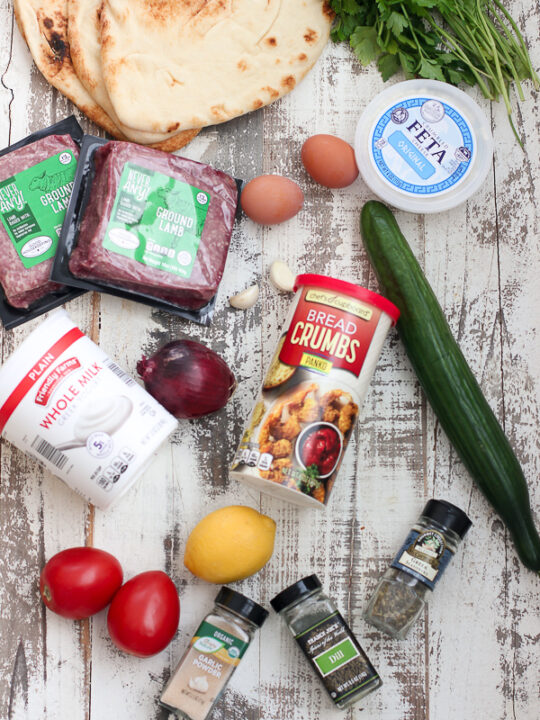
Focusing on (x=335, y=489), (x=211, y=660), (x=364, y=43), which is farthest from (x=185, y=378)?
(x=364, y=43)

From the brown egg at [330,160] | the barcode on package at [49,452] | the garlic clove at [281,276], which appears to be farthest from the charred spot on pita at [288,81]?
the barcode on package at [49,452]

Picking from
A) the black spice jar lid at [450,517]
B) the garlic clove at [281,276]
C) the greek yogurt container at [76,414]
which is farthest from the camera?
the garlic clove at [281,276]

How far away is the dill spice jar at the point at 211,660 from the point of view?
111 cm

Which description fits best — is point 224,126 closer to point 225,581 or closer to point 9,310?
point 9,310

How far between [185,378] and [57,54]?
0.69 metres

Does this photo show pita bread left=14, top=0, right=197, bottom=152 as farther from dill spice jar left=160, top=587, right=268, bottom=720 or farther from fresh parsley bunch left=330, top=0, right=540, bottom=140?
dill spice jar left=160, top=587, right=268, bottom=720

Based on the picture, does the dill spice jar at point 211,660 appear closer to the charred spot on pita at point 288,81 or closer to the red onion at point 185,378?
the red onion at point 185,378

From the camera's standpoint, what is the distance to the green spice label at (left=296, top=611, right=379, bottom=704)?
112cm

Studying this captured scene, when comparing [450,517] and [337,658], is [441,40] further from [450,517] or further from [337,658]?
[337,658]

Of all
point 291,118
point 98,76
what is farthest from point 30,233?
point 291,118

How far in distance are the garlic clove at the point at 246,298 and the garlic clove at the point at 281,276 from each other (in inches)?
1.6

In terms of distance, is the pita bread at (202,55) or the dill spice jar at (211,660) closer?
the dill spice jar at (211,660)

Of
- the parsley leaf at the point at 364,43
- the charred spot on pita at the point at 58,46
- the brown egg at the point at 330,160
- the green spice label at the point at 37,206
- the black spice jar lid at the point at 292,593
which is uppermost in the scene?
the parsley leaf at the point at 364,43

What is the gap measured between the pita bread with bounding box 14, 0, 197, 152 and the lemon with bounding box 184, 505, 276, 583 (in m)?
0.71
